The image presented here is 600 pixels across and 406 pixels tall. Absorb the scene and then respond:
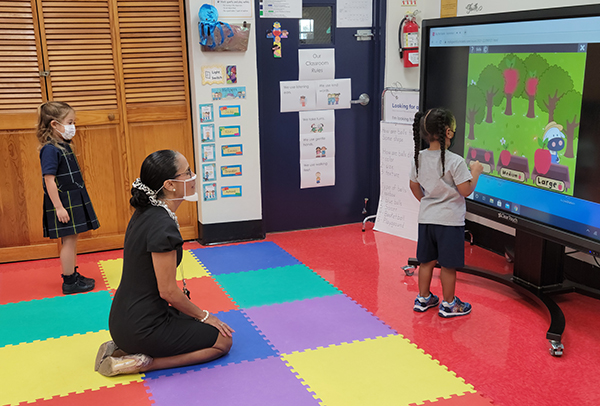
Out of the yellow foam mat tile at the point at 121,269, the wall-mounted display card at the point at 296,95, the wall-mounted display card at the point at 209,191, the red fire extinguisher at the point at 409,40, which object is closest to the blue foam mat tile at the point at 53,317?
the yellow foam mat tile at the point at 121,269

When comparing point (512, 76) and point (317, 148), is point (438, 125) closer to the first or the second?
Result: point (512, 76)

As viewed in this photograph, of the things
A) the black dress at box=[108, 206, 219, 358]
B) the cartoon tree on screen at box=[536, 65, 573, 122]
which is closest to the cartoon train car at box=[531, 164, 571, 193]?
the cartoon tree on screen at box=[536, 65, 573, 122]

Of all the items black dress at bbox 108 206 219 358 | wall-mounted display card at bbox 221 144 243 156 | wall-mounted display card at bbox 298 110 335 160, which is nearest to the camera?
black dress at bbox 108 206 219 358

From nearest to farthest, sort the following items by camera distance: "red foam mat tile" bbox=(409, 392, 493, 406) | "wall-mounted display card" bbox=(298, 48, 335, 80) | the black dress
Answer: "red foam mat tile" bbox=(409, 392, 493, 406), the black dress, "wall-mounted display card" bbox=(298, 48, 335, 80)

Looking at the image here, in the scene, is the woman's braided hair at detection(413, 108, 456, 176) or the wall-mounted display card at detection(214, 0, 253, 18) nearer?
the woman's braided hair at detection(413, 108, 456, 176)

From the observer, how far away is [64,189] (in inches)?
153

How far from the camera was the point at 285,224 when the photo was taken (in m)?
5.38

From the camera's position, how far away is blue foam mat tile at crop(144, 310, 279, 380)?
2939 millimetres

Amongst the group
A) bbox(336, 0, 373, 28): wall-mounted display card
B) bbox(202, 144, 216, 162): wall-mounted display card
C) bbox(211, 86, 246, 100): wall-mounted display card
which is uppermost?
bbox(336, 0, 373, 28): wall-mounted display card

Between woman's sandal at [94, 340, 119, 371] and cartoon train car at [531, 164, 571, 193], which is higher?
cartoon train car at [531, 164, 571, 193]

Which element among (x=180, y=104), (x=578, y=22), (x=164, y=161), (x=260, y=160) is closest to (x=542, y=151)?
(x=578, y=22)

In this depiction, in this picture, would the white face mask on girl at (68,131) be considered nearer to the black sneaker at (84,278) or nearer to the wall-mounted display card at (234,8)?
the black sneaker at (84,278)

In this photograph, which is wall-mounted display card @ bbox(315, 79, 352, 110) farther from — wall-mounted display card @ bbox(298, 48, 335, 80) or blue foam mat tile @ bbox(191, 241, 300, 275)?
blue foam mat tile @ bbox(191, 241, 300, 275)

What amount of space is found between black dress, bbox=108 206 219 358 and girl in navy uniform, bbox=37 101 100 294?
1221 millimetres
